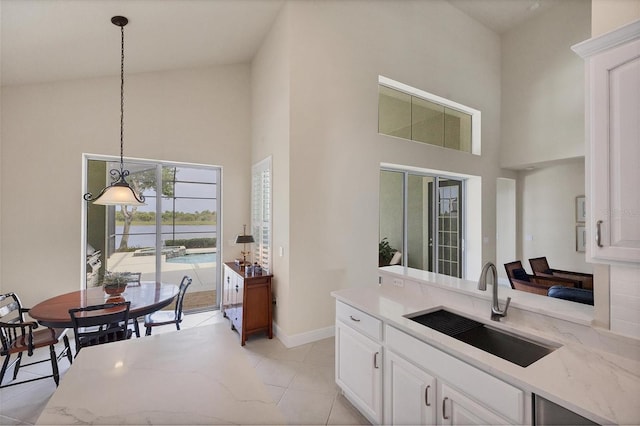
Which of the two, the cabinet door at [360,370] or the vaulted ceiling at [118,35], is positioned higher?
the vaulted ceiling at [118,35]

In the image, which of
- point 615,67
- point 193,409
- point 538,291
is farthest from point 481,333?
point 538,291

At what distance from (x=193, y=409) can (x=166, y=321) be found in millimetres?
2687

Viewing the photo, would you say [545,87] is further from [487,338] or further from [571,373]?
[571,373]

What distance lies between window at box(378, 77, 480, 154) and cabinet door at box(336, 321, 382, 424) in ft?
9.90

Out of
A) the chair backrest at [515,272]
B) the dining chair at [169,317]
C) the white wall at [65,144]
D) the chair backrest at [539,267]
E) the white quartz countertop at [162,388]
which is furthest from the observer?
the chair backrest at [539,267]

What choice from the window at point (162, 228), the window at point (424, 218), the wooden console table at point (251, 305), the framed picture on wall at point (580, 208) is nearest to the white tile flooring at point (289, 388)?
the wooden console table at point (251, 305)

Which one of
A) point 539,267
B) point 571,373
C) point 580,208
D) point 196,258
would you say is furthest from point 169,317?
point 580,208

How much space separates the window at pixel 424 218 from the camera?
→ 457 centimetres

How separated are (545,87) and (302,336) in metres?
6.11

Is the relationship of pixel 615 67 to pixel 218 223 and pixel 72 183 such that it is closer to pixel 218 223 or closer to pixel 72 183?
pixel 218 223

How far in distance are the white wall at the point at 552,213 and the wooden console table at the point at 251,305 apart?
5.67 m

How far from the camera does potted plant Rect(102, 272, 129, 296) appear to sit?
9.37 ft

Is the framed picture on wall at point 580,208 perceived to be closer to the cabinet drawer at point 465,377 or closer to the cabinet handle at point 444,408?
the cabinet drawer at point 465,377

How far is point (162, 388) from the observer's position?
93cm
